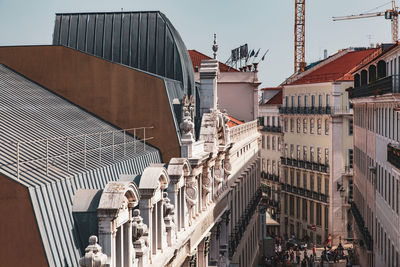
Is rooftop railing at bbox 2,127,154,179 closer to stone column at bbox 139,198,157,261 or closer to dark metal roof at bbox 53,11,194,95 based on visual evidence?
stone column at bbox 139,198,157,261

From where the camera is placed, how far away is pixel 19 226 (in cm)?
1625

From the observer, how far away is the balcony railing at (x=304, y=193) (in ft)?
290

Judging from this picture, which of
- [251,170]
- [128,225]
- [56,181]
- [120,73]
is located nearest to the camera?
[56,181]

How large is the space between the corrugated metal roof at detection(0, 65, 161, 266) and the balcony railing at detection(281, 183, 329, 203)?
59.8 m

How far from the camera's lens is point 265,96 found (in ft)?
382

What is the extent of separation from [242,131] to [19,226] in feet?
141

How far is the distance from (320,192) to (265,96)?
98.0 ft

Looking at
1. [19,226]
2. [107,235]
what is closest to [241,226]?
[107,235]

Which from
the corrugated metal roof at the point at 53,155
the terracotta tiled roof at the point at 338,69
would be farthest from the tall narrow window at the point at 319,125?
the corrugated metal roof at the point at 53,155

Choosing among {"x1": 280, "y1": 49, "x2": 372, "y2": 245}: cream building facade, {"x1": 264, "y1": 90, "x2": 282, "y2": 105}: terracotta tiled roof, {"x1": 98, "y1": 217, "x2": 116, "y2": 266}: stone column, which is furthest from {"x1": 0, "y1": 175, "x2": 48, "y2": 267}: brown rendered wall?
{"x1": 264, "y1": 90, "x2": 282, "y2": 105}: terracotta tiled roof

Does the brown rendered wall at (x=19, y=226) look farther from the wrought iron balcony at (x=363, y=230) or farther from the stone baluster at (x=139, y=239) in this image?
the wrought iron balcony at (x=363, y=230)

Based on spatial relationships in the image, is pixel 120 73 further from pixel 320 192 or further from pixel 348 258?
pixel 320 192

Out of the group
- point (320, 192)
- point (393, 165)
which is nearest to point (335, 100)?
point (320, 192)

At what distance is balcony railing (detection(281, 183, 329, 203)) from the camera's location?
8831 centimetres
